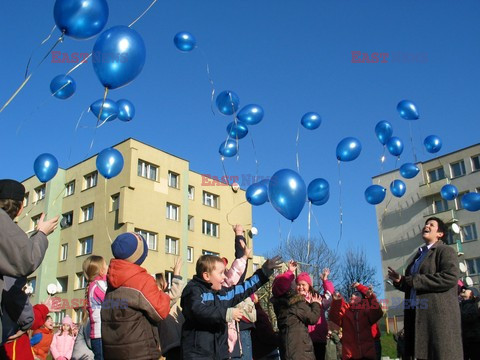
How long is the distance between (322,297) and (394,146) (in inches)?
200

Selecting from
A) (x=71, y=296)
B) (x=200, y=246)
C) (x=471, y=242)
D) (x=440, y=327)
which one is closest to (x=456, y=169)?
(x=471, y=242)

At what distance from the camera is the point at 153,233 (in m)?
28.1

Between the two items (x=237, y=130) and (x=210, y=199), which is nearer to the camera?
(x=237, y=130)

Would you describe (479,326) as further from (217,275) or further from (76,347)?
(76,347)

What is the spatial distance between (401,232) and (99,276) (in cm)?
3684

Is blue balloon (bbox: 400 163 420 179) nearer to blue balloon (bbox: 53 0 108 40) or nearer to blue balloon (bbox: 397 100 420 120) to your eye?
blue balloon (bbox: 397 100 420 120)

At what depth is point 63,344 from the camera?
8.16m

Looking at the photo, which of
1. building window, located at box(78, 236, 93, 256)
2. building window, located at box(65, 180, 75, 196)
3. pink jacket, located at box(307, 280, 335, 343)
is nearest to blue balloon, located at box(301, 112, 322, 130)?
pink jacket, located at box(307, 280, 335, 343)

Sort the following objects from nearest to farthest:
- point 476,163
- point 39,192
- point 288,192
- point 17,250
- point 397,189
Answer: point 17,250
point 288,192
point 397,189
point 39,192
point 476,163

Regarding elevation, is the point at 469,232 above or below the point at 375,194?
above

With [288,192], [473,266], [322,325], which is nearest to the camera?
[322,325]

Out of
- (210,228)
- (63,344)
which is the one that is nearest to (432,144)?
(63,344)

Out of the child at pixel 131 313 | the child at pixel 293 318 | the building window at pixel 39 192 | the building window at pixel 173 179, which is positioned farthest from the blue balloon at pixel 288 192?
the building window at pixel 39 192

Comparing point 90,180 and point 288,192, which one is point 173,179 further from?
point 288,192
